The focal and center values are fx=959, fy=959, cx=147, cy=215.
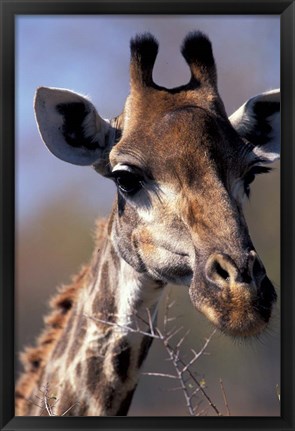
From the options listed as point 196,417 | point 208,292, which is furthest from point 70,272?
point 208,292

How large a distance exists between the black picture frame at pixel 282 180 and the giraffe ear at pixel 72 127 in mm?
263

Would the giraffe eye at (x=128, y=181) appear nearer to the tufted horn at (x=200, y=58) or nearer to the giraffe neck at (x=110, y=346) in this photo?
the giraffe neck at (x=110, y=346)

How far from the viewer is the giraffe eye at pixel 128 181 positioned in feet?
11.5

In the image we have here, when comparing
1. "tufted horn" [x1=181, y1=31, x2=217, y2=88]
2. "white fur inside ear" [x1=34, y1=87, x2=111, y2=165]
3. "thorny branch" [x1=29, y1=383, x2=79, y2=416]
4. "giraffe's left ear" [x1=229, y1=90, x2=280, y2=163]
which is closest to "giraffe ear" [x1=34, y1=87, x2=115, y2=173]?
"white fur inside ear" [x1=34, y1=87, x2=111, y2=165]

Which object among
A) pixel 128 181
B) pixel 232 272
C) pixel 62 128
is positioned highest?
pixel 62 128

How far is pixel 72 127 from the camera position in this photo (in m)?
3.60

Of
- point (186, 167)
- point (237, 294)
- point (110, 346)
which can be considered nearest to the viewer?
point (237, 294)

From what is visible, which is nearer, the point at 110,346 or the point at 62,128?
the point at 62,128

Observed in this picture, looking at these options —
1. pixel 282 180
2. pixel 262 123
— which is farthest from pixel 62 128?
pixel 282 180

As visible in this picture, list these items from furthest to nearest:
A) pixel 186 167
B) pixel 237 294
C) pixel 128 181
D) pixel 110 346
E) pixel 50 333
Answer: pixel 50 333
pixel 110 346
pixel 128 181
pixel 186 167
pixel 237 294

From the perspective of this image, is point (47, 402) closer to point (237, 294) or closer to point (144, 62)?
point (237, 294)

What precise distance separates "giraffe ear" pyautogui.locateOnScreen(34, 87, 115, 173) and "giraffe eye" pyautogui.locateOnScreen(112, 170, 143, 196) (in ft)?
0.44

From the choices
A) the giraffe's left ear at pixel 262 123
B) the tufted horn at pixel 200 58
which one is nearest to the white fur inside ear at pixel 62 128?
the tufted horn at pixel 200 58

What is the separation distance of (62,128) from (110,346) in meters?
0.85
